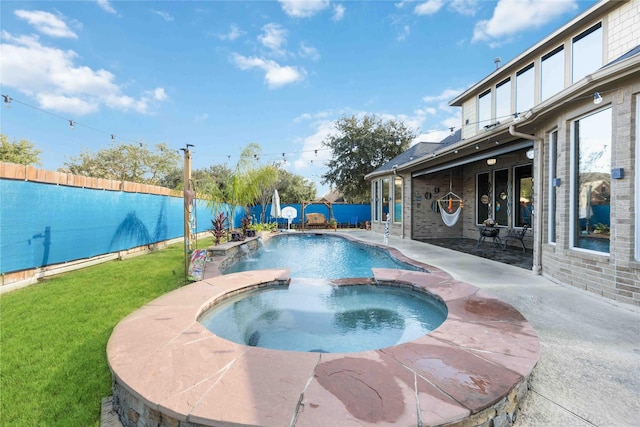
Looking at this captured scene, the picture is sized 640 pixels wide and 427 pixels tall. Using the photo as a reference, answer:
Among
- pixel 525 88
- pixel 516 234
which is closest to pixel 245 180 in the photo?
pixel 516 234

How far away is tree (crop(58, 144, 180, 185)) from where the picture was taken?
23.7 m

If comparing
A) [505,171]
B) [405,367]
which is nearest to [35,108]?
[405,367]

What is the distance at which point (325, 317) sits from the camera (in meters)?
4.28

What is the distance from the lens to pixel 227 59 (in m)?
13.3

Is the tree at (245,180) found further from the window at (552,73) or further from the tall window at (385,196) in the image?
the window at (552,73)

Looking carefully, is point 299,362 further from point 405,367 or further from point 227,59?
point 227,59

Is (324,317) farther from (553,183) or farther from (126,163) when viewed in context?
(126,163)

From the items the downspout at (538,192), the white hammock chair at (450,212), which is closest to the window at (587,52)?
the downspout at (538,192)

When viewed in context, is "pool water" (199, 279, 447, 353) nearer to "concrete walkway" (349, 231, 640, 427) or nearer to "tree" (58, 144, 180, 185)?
"concrete walkway" (349, 231, 640, 427)

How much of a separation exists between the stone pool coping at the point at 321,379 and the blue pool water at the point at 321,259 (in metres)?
3.88

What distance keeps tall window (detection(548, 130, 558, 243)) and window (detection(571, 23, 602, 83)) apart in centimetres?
316

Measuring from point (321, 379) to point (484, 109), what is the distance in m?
11.3

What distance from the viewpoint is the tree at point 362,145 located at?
71.5ft

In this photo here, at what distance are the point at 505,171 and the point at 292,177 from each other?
19932 mm
